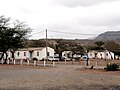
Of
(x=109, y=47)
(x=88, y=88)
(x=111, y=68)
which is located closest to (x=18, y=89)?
(x=88, y=88)

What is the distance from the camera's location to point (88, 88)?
789 inches

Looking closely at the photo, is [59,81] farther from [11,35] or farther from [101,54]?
[101,54]

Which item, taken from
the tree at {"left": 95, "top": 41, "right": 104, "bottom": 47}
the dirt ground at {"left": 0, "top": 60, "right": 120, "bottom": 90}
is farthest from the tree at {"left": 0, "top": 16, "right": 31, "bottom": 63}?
the tree at {"left": 95, "top": 41, "right": 104, "bottom": 47}

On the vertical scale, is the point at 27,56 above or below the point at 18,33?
below

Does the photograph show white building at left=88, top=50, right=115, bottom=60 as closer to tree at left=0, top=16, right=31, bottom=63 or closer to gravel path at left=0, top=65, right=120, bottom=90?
tree at left=0, top=16, right=31, bottom=63

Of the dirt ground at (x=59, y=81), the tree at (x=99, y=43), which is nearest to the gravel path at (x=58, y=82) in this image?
the dirt ground at (x=59, y=81)

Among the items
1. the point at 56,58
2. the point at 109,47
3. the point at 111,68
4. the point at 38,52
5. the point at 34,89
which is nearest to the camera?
the point at 34,89

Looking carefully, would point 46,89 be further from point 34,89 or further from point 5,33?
point 5,33

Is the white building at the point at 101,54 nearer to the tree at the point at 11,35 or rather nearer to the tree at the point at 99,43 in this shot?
the tree at the point at 99,43

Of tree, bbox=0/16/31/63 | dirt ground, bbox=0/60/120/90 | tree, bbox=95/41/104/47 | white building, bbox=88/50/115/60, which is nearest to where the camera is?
dirt ground, bbox=0/60/120/90

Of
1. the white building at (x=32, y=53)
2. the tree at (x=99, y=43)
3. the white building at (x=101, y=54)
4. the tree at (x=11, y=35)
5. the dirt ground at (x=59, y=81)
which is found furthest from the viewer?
the tree at (x=99, y=43)

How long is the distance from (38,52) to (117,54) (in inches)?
1410

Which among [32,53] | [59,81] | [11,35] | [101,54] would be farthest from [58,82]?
[101,54]

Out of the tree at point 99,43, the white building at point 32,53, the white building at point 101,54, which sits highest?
the tree at point 99,43
